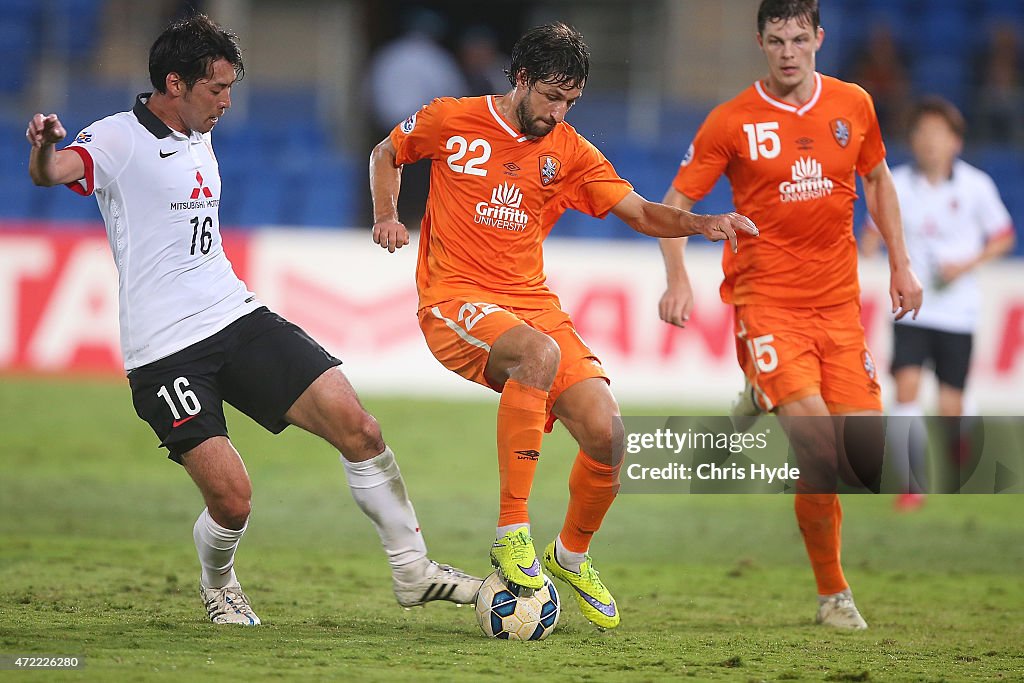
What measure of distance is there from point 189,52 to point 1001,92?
12.7 m

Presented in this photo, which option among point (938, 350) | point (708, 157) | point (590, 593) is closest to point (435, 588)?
point (590, 593)

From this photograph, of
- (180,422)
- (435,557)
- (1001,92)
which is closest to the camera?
(180,422)

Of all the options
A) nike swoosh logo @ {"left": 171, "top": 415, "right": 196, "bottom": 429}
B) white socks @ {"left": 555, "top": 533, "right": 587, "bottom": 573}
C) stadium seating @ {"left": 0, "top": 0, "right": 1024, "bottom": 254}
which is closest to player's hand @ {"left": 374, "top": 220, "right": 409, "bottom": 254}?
nike swoosh logo @ {"left": 171, "top": 415, "right": 196, "bottom": 429}

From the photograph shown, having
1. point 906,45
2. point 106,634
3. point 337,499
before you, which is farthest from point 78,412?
point 906,45

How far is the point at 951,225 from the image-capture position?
9.66 metres

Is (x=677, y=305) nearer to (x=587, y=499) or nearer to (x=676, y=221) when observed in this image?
(x=676, y=221)

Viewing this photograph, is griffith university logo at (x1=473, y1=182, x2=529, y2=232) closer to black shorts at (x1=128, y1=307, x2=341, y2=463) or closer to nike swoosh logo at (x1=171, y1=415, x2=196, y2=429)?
black shorts at (x1=128, y1=307, x2=341, y2=463)

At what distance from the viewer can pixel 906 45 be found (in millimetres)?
16984

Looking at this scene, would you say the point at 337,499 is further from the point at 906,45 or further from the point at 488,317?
the point at 906,45

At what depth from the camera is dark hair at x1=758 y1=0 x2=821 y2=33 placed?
242 inches

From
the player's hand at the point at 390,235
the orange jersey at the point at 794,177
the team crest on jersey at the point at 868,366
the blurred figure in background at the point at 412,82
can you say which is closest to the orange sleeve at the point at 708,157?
the orange jersey at the point at 794,177

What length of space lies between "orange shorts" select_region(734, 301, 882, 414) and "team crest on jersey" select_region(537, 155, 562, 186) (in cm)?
124

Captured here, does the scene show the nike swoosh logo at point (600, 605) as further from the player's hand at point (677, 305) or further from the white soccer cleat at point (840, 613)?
the player's hand at point (677, 305)

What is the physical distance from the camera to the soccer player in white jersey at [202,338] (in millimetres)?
5523
